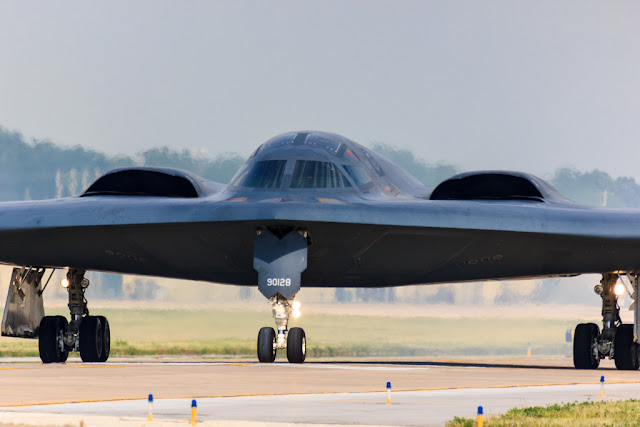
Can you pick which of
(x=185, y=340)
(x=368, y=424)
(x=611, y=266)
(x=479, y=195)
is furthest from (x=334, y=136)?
(x=368, y=424)

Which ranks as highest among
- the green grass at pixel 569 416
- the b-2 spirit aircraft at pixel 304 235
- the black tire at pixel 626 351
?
the b-2 spirit aircraft at pixel 304 235

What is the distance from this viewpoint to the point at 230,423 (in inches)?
379

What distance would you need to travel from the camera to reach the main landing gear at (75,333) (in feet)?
84.0

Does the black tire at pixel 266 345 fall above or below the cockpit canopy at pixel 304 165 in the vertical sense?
below

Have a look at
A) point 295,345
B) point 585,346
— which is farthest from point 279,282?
point 585,346

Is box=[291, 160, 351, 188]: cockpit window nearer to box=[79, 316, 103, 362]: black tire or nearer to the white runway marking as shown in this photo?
box=[79, 316, 103, 362]: black tire

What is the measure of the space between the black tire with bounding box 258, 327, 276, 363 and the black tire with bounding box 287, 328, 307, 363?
1.08ft

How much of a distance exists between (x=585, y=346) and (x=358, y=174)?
674 centimetres

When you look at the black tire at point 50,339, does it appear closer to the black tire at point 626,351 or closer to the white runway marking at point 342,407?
the black tire at point 626,351

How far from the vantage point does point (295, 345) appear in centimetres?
2178

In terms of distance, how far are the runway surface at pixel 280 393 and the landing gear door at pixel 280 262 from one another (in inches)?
65.6

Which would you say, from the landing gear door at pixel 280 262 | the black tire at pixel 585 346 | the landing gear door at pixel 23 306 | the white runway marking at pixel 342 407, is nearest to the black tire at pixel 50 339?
the landing gear door at pixel 23 306

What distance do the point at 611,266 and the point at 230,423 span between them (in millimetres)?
16723

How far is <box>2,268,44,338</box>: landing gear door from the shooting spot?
2561 centimetres
